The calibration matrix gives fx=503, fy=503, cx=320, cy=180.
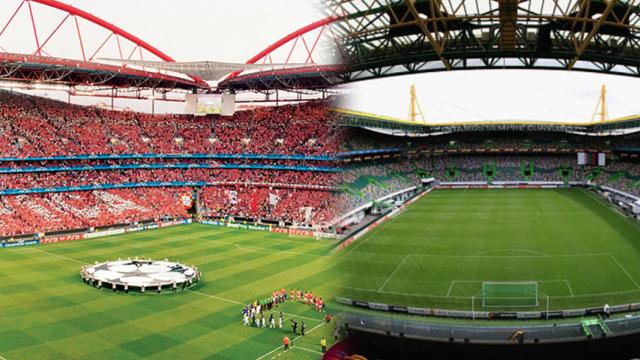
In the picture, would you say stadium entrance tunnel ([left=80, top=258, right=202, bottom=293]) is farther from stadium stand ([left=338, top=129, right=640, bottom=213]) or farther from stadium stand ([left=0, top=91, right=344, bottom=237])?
stadium stand ([left=338, top=129, right=640, bottom=213])

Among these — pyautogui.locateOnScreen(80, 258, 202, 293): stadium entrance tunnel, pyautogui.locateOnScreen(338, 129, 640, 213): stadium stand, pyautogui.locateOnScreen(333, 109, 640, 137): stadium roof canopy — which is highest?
pyautogui.locateOnScreen(333, 109, 640, 137): stadium roof canopy

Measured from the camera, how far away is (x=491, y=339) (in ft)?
23.9

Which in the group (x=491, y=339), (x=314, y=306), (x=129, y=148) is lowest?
(x=314, y=306)

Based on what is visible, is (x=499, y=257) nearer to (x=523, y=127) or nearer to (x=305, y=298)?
(x=305, y=298)

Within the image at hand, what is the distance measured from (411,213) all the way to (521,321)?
17509 millimetres

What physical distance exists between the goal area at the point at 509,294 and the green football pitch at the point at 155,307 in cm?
457

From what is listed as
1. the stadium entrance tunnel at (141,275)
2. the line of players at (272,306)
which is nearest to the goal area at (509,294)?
the line of players at (272,306)

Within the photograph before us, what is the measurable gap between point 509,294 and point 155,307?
10719 mm

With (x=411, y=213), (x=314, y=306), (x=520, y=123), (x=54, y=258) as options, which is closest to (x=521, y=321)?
(x=314, y=306)

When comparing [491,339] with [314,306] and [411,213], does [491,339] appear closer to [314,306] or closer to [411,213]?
[314,306]

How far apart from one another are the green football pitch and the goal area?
15.0ft

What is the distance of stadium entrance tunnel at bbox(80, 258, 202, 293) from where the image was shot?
17.7 metres

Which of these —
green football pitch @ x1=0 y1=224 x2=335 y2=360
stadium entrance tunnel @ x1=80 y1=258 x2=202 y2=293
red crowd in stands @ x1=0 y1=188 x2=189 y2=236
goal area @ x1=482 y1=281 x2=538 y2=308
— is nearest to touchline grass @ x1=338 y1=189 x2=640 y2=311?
goal area @ x1=482 y1=281 x2=538 y2=308

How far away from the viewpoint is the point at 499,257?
1878 cm
